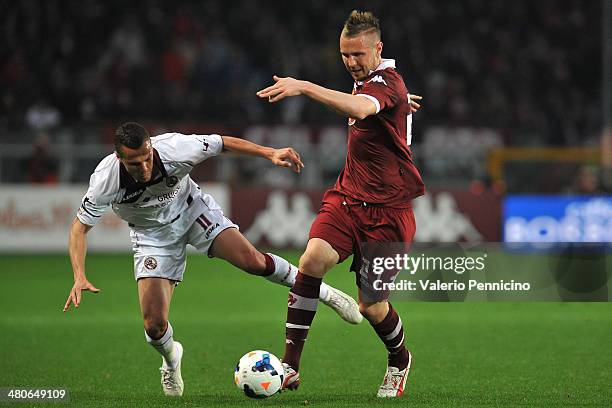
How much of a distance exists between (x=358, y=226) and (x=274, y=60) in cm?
1578

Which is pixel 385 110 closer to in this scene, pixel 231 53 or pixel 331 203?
pixel 331 203

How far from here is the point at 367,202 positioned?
21.3 ft

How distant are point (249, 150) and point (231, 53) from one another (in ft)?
50.2

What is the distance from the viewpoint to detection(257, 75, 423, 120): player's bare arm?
5.33 meters

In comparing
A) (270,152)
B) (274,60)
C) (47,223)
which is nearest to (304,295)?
(270,152)

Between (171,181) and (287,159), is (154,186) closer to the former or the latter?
(171,181)

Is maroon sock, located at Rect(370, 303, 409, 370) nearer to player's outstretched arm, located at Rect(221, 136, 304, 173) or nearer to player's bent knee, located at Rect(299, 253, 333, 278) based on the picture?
player's bent knee, located at Rect(299, 253, 333, 278)

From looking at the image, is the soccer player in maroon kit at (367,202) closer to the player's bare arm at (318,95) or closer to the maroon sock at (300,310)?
the maroon sock at (300,310)

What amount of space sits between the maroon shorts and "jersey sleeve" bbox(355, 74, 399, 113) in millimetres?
671

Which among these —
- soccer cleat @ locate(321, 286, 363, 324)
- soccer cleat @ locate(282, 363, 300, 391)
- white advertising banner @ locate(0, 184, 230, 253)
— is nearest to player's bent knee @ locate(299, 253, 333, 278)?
soccer cleat @ locate(282, 363, 300, 391)

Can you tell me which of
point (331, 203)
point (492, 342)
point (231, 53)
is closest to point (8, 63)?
point (231, 53)

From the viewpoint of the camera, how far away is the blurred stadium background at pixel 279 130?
Answer: 11.1 meters

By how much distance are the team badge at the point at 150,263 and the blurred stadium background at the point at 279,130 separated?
204 centimetres

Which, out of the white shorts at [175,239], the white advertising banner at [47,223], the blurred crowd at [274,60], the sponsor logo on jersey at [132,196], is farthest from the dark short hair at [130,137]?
the blurred crowd at [274,60]
